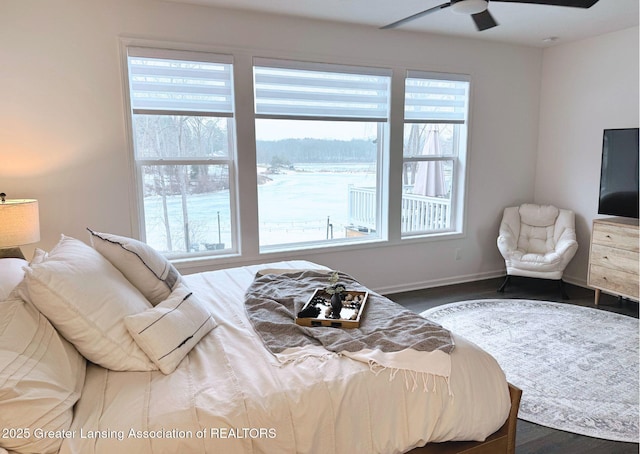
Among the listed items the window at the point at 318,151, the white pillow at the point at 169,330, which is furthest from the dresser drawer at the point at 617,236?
the white pillow at the point at 169,330

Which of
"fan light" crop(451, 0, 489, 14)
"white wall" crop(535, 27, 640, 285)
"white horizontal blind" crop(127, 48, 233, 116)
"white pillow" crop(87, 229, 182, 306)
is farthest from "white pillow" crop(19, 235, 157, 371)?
"white wall" crop(535, 27, 640, 285)

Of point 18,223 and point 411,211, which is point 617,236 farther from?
point 18,223

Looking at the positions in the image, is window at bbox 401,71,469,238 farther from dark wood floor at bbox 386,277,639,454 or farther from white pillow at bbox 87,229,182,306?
white pillow at bbox 87,229,182,306

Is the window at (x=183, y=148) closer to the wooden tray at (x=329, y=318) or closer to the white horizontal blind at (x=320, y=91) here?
the white horizontal blind at (x=320, y=91)

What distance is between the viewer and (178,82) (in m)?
3.43

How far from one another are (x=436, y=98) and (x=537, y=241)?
2046 mm

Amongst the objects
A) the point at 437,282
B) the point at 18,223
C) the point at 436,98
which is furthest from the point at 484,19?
the point at 18,223

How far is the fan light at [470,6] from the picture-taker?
234cm

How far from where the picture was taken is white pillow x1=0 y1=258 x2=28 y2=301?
150 cm

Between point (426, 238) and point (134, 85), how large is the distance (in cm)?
325

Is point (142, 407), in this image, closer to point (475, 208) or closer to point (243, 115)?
point (243, 115)

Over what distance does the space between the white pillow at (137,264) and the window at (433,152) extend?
10.3 ft

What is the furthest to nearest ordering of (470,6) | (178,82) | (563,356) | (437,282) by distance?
1. (437,282)
2. (178,82)
3. (563,356)
4. (470,6)

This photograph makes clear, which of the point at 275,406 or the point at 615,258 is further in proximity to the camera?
the point at 615,258
